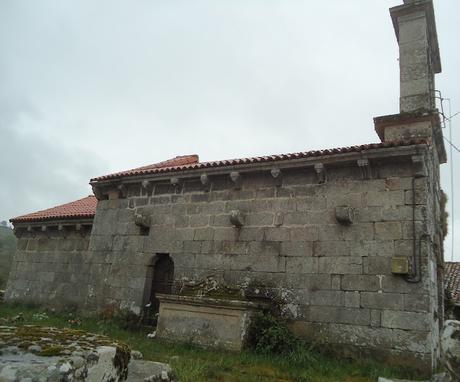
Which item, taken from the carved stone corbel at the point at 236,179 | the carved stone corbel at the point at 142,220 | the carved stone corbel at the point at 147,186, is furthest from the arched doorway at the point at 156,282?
the carved stone corbel at the point at 236,179

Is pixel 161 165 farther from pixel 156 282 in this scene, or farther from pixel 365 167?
pixel 365 167

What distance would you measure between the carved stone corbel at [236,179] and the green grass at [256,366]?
3366mm

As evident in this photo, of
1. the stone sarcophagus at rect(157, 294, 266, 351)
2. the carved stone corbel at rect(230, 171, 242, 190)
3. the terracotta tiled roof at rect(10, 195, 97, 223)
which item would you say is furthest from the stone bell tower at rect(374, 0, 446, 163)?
the terracotta tiled roof at rect(10, 195, 97, 223)

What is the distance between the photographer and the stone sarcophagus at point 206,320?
266 inches

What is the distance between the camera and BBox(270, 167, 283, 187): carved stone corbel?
8102mm

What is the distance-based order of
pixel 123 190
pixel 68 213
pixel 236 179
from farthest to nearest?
pixel 68 213 < pixel 123 190 < pixel 236 179

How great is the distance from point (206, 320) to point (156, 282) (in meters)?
2.63

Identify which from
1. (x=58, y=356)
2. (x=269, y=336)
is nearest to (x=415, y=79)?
(x=269, y=336)

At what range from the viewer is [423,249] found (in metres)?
6.56

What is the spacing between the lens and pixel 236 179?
8594 mm

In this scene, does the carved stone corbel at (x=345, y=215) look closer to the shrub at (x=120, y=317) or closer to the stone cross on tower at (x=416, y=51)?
the stone cross on tower at (x=416, y=51)

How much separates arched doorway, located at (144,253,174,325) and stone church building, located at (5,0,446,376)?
1.0 inches

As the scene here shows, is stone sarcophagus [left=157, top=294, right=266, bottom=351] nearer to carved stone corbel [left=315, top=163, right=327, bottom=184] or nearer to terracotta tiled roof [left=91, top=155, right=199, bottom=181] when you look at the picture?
carved stone corbel [left=315, top=163, right=327, bottom=184]

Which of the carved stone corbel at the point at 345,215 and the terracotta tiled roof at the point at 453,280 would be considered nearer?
the carved stone corbel at the point at 345,215
